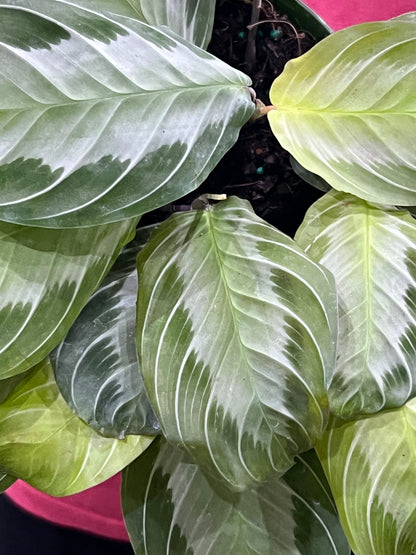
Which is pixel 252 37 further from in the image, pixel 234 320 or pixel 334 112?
pixel 234 320

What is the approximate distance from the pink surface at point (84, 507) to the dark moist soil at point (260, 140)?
52 cm

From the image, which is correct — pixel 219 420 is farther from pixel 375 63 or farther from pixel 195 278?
pixel 375 63

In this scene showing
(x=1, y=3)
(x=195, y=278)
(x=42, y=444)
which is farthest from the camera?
(x=42, y=444)

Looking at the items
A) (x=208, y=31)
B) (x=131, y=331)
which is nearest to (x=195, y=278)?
(x=131, y=331)

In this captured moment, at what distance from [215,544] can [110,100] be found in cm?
51

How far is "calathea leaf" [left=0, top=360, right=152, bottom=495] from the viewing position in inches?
25.5

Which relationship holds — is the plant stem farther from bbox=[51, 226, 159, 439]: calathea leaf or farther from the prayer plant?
bbox=[51, 226, 159, 439]: calathea leaf

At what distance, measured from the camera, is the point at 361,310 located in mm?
587

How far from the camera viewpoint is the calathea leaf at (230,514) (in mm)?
667

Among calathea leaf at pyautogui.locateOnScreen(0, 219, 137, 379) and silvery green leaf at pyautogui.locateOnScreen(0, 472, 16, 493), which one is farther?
silvery green leaf at pyautogui.locateOnScreen(0, 472, 16, 493)

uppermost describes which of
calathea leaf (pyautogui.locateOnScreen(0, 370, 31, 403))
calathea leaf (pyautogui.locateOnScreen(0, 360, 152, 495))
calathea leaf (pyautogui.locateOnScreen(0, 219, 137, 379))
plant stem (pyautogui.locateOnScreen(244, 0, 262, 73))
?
plant stem (pyautogui.locateOnScreen(244, 0, 262, 73))


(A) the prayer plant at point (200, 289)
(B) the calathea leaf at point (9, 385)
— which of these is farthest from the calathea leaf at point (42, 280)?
(B) the calathea leaf at point (9, 385)

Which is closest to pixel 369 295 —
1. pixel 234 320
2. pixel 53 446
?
pixel 234 320

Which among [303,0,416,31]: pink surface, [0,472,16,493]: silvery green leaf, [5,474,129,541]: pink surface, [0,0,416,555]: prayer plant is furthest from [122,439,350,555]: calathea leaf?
[303,0,416,31]: pink surface
